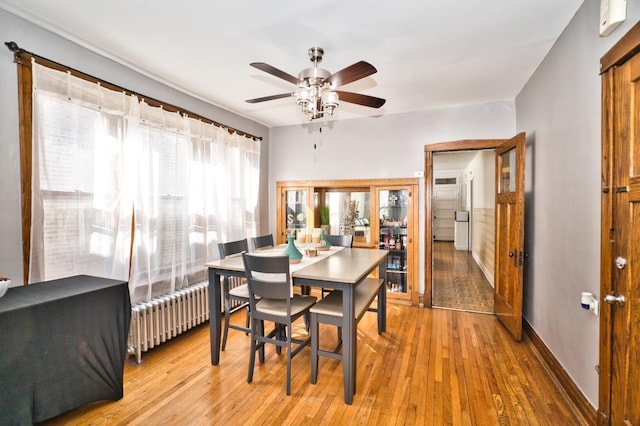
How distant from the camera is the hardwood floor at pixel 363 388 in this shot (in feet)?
6.40

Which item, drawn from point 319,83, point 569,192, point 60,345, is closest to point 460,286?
point 569,192

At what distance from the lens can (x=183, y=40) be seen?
2383 millimetres

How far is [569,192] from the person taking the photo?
2.17m

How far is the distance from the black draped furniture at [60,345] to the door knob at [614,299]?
2947mm

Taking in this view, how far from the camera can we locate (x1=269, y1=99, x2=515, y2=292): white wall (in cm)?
390

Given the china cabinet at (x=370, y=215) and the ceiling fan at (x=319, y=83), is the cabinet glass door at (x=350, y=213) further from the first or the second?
the ceiling fan at (x=319, y=83)

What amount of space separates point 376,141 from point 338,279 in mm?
2867

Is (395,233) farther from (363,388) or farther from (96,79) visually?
(96,79)

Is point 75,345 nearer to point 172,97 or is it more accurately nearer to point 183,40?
point 183,40

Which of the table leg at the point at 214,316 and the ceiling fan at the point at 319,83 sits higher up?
the ceiling fan at the point at 319,83

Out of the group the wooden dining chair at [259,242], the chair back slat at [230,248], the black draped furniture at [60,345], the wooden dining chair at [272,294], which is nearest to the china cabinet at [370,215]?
the wooden dining chair at [259,242]

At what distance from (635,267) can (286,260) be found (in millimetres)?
1893

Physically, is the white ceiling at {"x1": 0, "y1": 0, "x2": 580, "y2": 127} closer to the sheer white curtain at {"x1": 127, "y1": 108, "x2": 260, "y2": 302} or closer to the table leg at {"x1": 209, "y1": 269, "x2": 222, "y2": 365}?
the sheer white curtain at {"x1": 127, "y1": 108, "x2": 260, "y2": 302}

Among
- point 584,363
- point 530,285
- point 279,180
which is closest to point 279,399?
point 584,363
